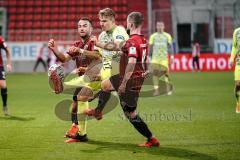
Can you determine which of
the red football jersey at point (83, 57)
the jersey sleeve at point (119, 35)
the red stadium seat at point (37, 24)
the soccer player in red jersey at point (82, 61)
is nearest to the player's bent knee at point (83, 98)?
the soccer player in red jersey at point (82, 61)

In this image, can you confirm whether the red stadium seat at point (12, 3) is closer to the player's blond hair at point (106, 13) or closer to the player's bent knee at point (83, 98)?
the player's bent knee at point (83, 98)

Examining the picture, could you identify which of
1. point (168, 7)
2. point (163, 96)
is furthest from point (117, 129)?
point (168, 7)

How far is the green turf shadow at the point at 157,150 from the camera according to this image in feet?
25.3

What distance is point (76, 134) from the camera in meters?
9.13

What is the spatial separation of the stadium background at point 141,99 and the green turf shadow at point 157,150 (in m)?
0.02

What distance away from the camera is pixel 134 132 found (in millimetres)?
10008

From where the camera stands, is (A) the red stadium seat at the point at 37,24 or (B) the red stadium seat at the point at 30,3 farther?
(B) the red stadium seat at the point at 30,3

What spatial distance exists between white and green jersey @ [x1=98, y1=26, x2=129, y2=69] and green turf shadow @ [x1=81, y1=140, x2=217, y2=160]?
1691 millimetres

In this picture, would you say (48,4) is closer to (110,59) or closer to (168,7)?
(168,7)

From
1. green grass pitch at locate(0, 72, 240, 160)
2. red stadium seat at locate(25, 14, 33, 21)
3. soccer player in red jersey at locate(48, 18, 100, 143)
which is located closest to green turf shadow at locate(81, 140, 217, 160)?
green grass pitch at locate(0, 72, 240, 160)

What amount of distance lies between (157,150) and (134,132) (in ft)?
6.05

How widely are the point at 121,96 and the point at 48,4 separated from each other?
27147mm

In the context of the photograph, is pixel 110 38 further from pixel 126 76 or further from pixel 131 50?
pixel 131 50

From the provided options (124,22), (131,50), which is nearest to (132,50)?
(131,50)
